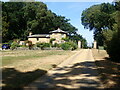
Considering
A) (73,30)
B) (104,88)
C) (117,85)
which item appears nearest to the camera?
(104,88)

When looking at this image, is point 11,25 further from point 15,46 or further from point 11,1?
point 15,46

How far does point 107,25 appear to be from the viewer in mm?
67000

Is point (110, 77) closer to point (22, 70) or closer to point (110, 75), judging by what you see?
point (110, 75)

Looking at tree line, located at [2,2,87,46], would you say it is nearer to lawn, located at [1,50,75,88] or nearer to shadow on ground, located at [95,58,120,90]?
lawn, located at [1,50,75,88]

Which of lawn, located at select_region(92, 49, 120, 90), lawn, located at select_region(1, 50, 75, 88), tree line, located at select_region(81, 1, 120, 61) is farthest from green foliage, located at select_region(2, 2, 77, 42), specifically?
lawn, located at select_region(92, 49, 120, 90)

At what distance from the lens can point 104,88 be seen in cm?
775

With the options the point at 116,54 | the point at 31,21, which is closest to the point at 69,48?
Result: the point at 116,54

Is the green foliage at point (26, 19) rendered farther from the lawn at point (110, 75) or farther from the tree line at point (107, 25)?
the lawn at point (110, 75)

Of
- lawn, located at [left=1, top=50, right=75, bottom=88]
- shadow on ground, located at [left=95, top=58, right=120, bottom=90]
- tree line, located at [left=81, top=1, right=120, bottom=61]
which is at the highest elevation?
tree line, located at [left=81, top=1, right=120, bottom=61]

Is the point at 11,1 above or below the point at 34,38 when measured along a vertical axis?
above

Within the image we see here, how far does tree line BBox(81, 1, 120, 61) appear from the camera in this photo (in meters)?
18.6

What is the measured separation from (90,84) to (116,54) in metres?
11.6

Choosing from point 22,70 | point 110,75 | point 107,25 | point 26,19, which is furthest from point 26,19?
point 110,75

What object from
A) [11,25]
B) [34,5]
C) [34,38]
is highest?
[34,5]
